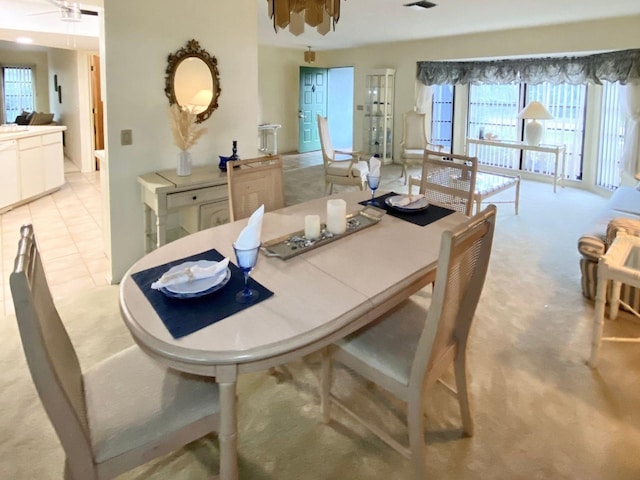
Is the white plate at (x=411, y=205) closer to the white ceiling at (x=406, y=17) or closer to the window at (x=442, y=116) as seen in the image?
the white ceiling at (x=406, y=17)

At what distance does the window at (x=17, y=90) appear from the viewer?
34.9 feet

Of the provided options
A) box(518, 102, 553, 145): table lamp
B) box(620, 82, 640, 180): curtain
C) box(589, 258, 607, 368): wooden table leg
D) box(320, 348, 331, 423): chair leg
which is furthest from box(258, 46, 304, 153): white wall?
box(320, 348, 331, 423): chair leg

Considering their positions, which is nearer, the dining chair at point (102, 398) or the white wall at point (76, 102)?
the dining chair at point (102, 398)

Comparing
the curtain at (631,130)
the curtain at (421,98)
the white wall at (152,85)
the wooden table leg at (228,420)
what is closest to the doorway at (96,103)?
the white wall at (152,85)

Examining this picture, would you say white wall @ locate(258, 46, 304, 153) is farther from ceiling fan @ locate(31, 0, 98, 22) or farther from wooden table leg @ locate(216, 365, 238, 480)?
wooden table leg @ locate(216, 365, 238, 480)

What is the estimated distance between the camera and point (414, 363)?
161 cm

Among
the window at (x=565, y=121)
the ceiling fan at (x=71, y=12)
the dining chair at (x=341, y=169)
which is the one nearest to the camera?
the ceiling fan at (x=71, y=12)

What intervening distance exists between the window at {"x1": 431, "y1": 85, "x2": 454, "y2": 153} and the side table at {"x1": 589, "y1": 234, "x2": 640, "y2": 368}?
20.3 feet

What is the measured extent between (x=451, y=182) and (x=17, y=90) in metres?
11.6

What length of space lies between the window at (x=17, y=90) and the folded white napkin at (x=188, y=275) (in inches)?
454

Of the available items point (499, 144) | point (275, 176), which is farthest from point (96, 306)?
point (499, 144)

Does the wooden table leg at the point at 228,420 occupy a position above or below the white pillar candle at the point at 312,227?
below

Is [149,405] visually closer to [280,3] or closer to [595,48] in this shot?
[280,3]

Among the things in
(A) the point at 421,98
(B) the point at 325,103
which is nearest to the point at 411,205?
(A) the point at 421,98
